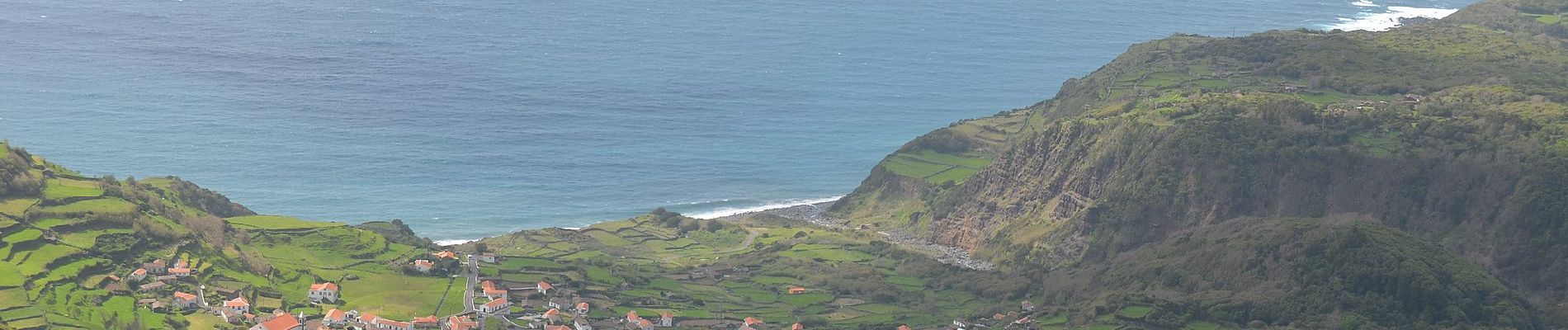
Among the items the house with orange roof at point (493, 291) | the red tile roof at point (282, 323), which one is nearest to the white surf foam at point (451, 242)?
the house with orange roof at point (493, 291)

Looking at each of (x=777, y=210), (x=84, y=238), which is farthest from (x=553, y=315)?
(x=777, y=210)

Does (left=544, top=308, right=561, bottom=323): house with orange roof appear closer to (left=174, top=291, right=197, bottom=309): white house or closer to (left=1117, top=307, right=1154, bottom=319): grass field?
(left=174, top=291, right=197, bottom=309): white house

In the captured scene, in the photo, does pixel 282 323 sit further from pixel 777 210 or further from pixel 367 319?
pixel 777 210

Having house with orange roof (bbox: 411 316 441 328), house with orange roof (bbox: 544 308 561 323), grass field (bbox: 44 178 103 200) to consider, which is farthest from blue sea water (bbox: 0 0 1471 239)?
house with orange roof (bbox: 411 316 441 328)

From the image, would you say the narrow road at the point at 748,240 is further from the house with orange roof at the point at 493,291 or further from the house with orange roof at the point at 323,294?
the house with orange roof at the point at 323,294

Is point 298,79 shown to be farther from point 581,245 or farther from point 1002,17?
point 1002,17
